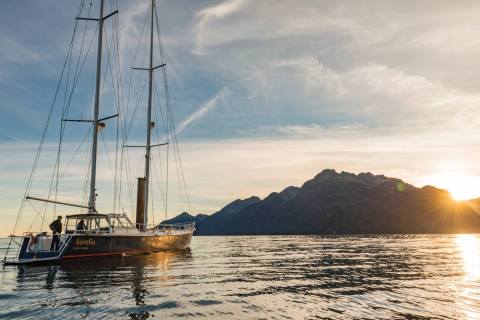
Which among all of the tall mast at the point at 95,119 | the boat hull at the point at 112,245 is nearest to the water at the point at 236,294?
the boat hull at the point at 112,245

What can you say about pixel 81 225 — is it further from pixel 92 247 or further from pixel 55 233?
pixel 55 233

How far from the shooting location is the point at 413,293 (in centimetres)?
2030

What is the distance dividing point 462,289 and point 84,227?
3169cm

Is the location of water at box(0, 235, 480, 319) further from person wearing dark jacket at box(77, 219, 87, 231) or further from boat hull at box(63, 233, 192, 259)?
person wearing dark jacket at box(77, 219, 87, 231)

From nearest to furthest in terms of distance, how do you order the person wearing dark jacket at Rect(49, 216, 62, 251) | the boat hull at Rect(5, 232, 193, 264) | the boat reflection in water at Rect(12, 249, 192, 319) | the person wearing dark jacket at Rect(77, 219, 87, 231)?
1. the boat reflection in water at Rect(12, 249, 192, 319)
2. the boat hull at Rect(5, 232, 193, 264)
3. the person wearing dark jacket at Rect(49, 216, 62, 251)
4. the person wearing dark jacket at Rect(77, 219, 87, 231)

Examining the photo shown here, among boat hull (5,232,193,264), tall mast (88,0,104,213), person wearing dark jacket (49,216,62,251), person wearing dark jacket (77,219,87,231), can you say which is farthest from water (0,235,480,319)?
tall mast (88,0,104,213)

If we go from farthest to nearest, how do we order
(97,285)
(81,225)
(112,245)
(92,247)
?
(112,245), (81,225), (92,247), (97,285)

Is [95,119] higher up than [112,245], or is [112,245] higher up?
[95,119]

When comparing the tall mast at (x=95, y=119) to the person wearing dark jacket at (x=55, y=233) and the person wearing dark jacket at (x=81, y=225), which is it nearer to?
the person wearing dark jacket at (x=81, y=225)

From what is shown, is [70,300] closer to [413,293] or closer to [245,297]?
[245,297]

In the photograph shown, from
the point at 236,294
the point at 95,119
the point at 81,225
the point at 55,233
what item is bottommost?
the point at 236,294

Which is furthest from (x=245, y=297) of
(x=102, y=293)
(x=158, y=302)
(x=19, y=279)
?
(x=19, y=279)

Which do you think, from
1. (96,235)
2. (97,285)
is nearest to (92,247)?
(96,235)

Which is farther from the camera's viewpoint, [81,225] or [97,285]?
[81,225]
